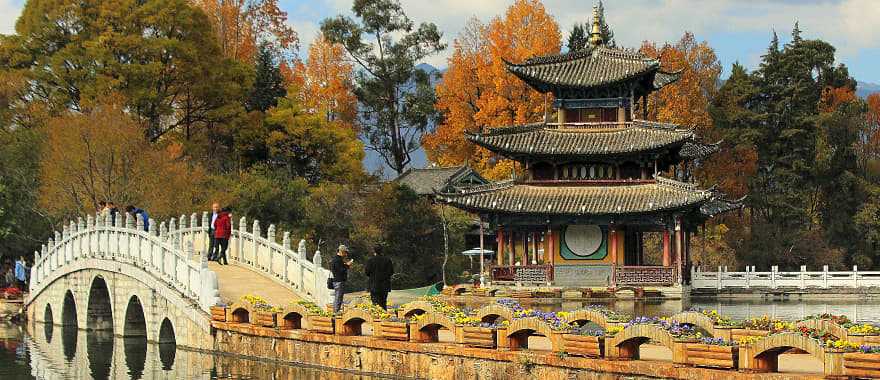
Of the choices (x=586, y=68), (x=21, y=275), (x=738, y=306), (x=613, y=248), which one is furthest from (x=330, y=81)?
(x=738, y=306)

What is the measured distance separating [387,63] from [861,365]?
5779 centimetres

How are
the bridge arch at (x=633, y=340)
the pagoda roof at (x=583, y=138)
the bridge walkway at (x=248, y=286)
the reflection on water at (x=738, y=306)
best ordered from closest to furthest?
1. the bridge arch at (x=633, y=340)
2. the bridge walkway at (x=248, y=286)
3. the reflection on water at (x=738, y=306)
4. the pagoda roof at (x=583, y=138)

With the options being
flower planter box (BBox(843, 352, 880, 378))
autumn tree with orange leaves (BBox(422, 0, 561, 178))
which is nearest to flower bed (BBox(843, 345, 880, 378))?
flower planter box (BBox(843, 352, 880, 378))

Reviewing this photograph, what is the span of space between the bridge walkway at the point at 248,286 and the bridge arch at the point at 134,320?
2.36 meters

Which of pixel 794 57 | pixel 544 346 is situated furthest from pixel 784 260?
pixel 544 346

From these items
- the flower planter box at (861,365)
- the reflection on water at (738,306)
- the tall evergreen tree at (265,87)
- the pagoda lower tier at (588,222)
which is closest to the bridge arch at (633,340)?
the flower planter box at (861,365)

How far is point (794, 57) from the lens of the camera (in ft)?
217

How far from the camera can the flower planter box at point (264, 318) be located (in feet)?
84.6

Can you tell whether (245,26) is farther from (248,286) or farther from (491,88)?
Answer: (248,286)

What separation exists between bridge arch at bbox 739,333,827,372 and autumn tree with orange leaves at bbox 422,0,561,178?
4618cm

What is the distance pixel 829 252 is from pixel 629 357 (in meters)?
43.8

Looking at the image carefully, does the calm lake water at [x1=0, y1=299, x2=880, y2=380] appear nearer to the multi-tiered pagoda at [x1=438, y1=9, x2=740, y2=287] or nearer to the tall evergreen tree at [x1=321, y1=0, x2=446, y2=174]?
the multi-tiered pagoda at [x1=438, y1=9, x2=740, y2=287]

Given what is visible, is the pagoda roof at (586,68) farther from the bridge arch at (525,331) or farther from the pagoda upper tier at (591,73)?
the bridge arch at (525,331)

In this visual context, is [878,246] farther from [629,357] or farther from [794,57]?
[629,357]
